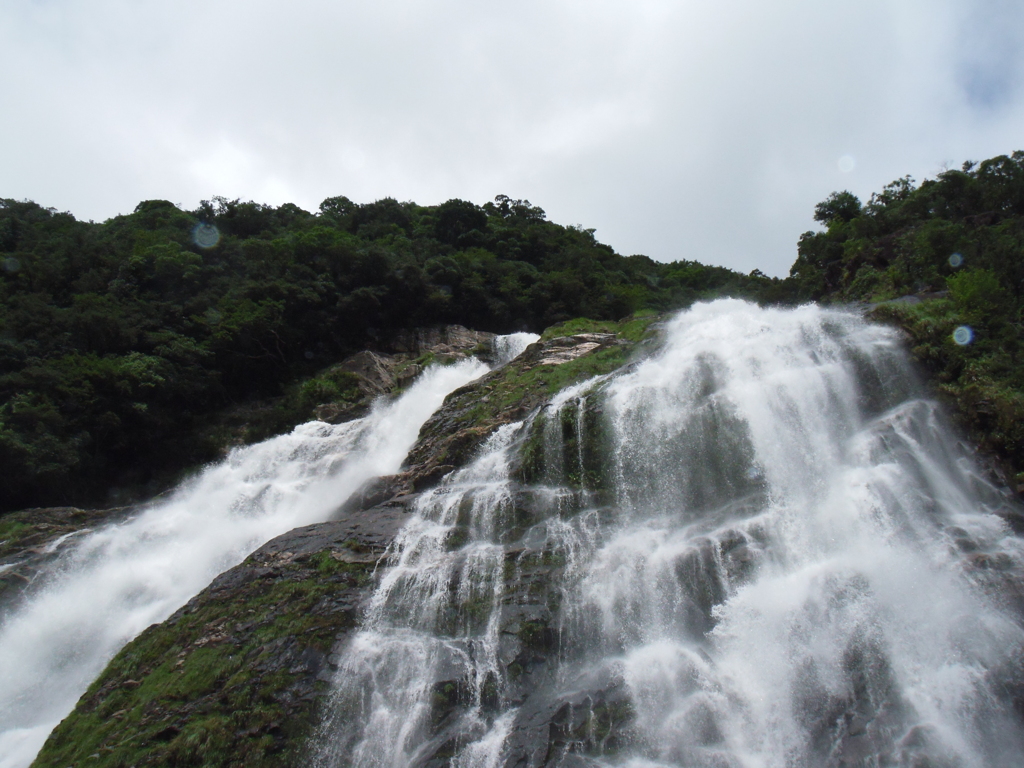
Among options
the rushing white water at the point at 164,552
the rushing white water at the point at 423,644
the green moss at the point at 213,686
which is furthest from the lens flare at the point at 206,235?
the rushing white water at the point at 423,644

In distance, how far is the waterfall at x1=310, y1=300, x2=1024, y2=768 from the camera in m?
8.19

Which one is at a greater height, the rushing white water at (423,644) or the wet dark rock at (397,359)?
the wet dark rock at (397,359)

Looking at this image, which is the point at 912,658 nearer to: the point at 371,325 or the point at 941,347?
the point at 941,347

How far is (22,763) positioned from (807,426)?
649 inches

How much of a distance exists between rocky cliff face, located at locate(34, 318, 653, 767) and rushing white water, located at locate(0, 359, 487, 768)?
100 inches

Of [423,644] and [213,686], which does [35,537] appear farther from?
[423,644]

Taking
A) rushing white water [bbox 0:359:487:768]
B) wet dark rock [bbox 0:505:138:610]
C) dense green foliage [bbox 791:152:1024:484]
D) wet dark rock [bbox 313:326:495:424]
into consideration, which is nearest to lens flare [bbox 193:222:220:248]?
wet dark rock [bbox 313:326:495:424]

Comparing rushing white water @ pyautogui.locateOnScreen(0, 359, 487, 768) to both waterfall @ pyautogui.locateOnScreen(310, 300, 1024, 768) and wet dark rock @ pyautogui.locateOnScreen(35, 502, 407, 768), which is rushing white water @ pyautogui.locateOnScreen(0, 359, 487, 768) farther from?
waterfall @ pyautogui.locateOnScreen(310, 300, 1024, 768)

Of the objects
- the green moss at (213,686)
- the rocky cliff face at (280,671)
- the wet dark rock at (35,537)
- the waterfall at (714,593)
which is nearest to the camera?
the waterfall at (714,593)

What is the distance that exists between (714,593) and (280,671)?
297 inches

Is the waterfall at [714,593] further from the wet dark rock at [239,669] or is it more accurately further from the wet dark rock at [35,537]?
the wet dark rock at [35,537]

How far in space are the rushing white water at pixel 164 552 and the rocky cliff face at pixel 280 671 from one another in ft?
8.36

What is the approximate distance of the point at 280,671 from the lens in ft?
32.9

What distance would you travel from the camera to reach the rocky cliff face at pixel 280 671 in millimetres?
8930
